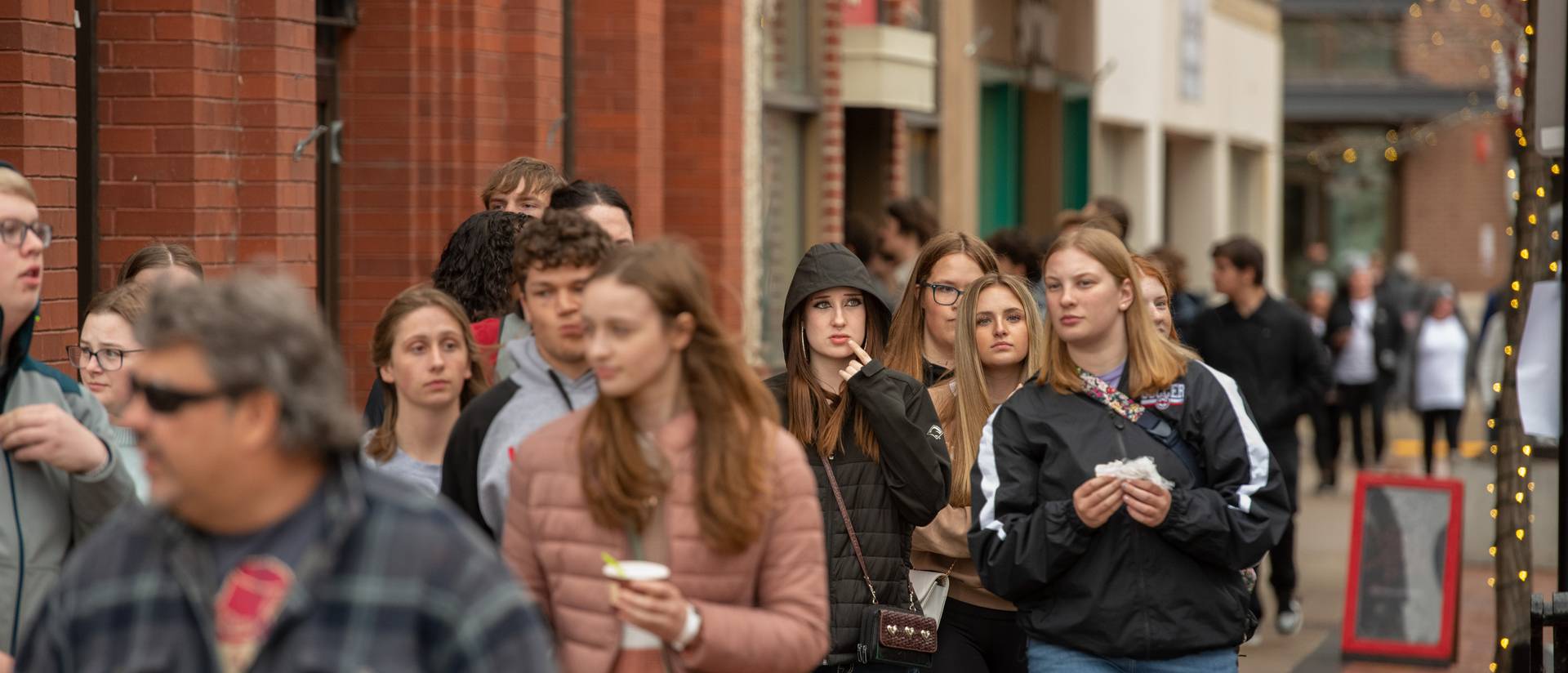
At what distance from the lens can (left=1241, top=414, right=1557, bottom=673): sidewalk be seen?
33.6 ft

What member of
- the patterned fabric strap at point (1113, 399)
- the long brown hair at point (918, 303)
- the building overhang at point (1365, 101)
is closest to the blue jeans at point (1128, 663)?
the patterned fabric strap at point (1113, 399)

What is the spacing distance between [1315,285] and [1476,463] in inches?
296

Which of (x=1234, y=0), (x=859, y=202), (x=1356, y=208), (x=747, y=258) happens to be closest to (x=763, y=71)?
(x=747, y=258)

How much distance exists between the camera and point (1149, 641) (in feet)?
17.0

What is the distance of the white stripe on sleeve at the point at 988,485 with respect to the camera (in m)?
5.33

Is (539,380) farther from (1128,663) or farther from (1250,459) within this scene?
(1250,459)

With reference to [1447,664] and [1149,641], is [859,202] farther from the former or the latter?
[1149,641]

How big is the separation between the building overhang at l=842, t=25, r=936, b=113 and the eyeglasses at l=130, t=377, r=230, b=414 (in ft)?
39.1

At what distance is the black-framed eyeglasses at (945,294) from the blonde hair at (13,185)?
10.5 feet

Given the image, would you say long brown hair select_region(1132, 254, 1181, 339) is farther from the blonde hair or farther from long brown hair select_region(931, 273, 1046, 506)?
the blonde hair

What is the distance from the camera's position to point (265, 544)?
2721 millimetres

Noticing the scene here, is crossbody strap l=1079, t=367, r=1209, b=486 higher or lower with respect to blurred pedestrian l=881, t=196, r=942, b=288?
lower

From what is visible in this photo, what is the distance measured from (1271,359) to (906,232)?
2002 mm

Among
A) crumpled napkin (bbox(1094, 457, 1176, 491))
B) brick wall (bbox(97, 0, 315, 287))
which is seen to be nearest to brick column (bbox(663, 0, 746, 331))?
brick wall (bbox(97, 0, 315, 287))
